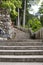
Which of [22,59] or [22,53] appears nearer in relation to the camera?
[22,59]

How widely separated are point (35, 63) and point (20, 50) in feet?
4.70

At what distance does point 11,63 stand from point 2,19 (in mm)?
9045

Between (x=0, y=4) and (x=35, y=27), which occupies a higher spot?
(x=0, y=4)

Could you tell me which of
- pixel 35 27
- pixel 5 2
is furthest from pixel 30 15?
pixel 5 2

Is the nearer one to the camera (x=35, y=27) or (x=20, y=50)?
(x=20, y=50)

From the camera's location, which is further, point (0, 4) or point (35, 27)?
point (35, 27)

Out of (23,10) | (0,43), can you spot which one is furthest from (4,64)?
(23,10)

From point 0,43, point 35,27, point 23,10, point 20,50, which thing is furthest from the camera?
point 23,10

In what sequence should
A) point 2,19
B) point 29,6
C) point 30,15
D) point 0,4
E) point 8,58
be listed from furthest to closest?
point 30,15 → point 29,6 → point 0,4 → point 2,19 → point 8,58

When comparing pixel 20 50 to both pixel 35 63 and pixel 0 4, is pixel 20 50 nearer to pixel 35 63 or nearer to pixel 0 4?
pixel 35 63

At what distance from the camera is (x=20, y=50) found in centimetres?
819

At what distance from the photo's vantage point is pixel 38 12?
46344 mm

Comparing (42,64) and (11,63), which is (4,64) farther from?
(42,64)

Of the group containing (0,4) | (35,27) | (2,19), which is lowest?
(35,27)
